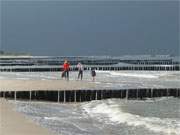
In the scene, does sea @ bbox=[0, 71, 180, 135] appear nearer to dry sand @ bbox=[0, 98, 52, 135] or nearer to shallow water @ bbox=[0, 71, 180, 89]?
dry sand @ bbox=[0, 98, 52, 135]

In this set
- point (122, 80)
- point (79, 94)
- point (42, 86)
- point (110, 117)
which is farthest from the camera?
point (122, 80)

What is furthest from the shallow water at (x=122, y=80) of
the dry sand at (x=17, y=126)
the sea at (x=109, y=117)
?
the dry sand at (x=17, y=126)

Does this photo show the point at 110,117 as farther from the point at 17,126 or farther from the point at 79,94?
the point at 79,94

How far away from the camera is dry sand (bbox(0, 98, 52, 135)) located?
13338mm

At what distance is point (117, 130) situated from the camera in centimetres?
1592

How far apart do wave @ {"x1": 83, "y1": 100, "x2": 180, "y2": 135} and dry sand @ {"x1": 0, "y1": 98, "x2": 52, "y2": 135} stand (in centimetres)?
379

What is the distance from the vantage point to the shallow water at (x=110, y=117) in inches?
614

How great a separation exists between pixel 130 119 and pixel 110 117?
134 cm

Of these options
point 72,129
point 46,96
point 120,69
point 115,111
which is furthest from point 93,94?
point 120,69

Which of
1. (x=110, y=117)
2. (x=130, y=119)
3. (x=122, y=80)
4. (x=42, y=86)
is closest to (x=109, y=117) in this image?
(x=110, y=117)

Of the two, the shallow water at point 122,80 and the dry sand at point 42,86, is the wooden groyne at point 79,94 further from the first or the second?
the shallow water at point 122,80

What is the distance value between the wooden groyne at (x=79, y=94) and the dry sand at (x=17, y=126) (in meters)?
7.69

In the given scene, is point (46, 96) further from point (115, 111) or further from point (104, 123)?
point (104, 123)

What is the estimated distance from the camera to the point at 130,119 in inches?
730
